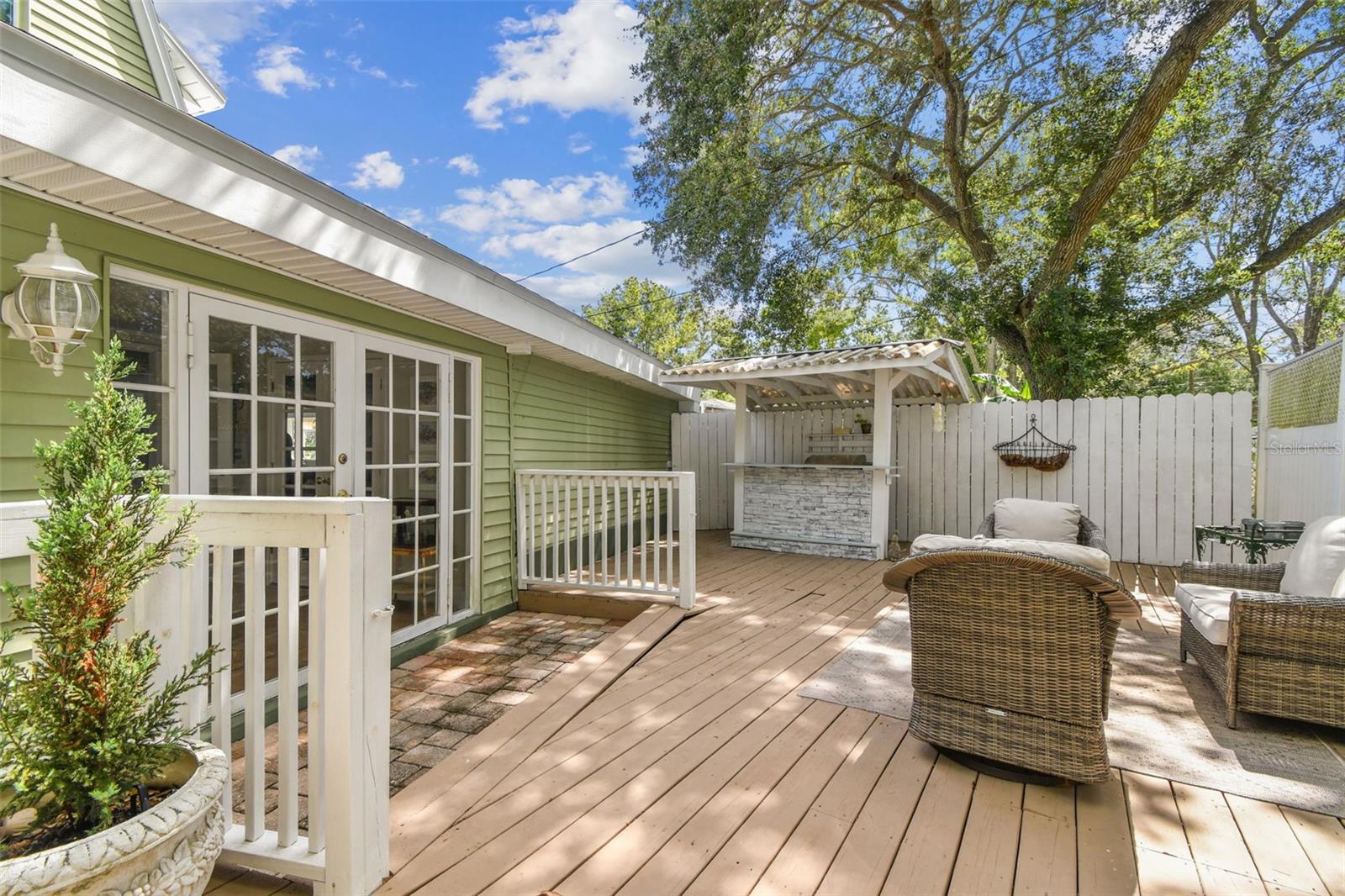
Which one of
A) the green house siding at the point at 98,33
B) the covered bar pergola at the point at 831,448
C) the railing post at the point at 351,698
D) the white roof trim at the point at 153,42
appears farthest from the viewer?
the covered bar pergola at the point at 831,448

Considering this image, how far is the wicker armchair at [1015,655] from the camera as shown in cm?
208

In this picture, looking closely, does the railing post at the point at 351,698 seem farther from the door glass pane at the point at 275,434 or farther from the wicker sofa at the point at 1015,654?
the wicker sofa at the point at 1015,654

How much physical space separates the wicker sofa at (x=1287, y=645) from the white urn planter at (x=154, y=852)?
11.7ft

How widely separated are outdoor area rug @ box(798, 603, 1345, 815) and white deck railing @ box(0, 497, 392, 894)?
2.05 metres

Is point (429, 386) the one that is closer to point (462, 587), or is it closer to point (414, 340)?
point (414, 340)

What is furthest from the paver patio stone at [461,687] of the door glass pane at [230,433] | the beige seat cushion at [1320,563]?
the beige seat cushion at [1320,563]

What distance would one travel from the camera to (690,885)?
1.69 meters

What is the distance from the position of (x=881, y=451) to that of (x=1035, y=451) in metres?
1.91

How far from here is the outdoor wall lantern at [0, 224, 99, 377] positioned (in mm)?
1960

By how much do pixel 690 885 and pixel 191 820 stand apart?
3.95 ft

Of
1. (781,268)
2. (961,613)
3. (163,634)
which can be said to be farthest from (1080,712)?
(781,268)

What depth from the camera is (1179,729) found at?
2605 millimetres

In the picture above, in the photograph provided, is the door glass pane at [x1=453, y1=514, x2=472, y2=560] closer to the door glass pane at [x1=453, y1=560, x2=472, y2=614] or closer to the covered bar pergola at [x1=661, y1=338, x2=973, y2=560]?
the door glass pane at [x1=453, y1=560, x2=472, y2=614]

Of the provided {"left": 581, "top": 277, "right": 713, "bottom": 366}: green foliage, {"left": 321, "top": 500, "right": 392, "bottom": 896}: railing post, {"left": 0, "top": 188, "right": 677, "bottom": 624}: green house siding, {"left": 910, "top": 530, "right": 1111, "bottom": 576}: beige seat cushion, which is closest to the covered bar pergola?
{"left": 0, "top": 188, "right": 677, "bottom": 624}: green house siding
